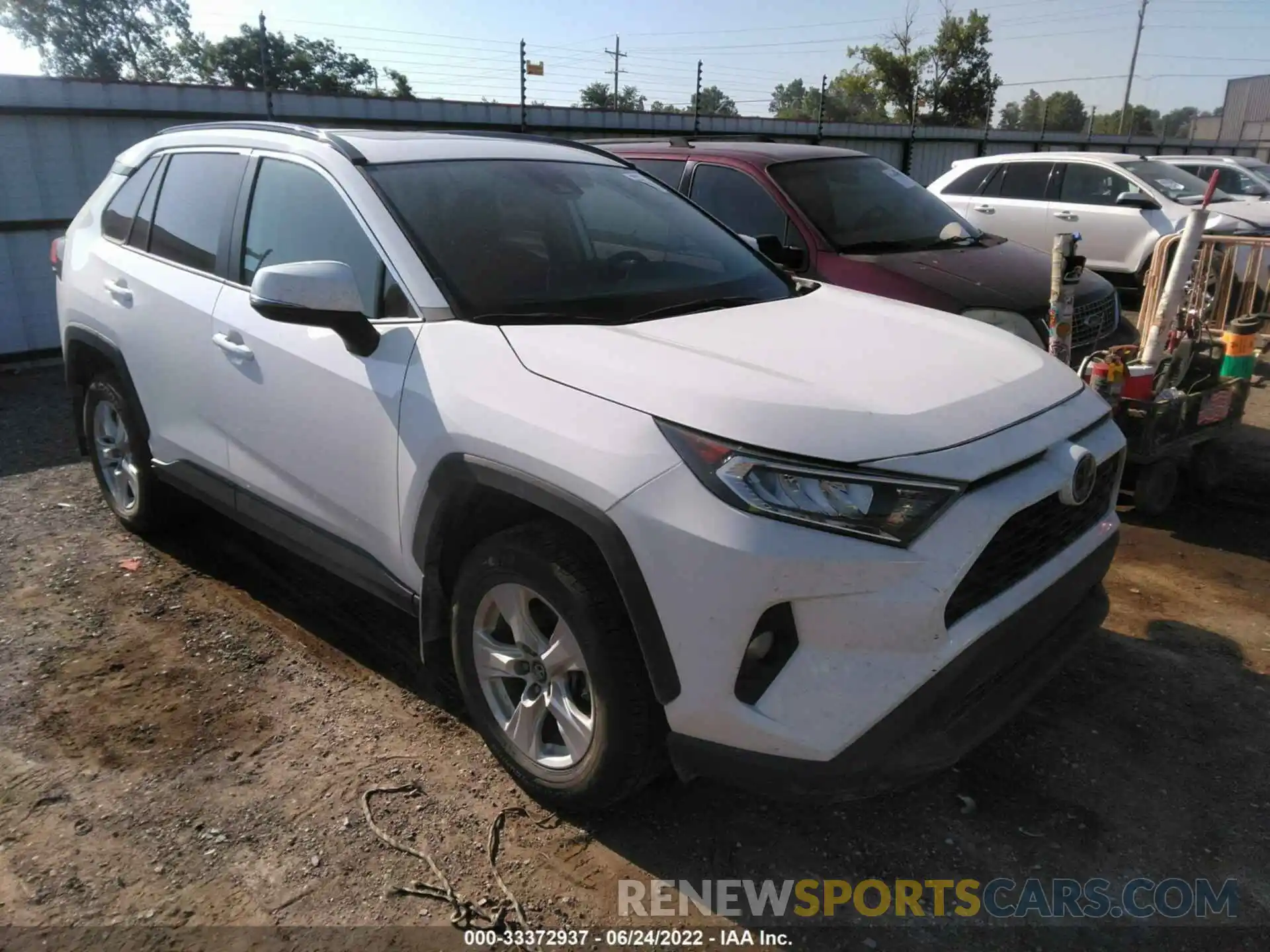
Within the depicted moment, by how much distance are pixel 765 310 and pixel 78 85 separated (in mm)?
8080

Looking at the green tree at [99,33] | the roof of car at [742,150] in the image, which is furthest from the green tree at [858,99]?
the roof of car at [742,150]

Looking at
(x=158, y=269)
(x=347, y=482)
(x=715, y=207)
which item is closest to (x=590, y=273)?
(x=347, y=482)

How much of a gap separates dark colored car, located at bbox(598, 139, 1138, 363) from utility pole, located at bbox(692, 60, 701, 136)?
9.34m

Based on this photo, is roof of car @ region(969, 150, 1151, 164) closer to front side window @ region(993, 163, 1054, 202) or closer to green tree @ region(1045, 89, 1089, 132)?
front side window @ region(993, 163, 1054, 202)

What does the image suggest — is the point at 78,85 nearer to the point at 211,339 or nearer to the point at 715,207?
the point at 715,207

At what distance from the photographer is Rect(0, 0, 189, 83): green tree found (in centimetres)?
5362

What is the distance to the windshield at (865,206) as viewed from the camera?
Result: 6.04 m

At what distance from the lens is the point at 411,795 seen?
2.85 metres

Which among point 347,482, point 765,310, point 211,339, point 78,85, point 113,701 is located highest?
point 78,85

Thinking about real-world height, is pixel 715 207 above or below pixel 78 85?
below

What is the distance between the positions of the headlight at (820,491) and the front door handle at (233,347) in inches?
74.6

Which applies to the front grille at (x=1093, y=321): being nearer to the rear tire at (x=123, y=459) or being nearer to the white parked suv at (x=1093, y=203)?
the white parked suv at (x=1093, y=203)

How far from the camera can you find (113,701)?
132 inches

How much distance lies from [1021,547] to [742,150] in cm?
472
